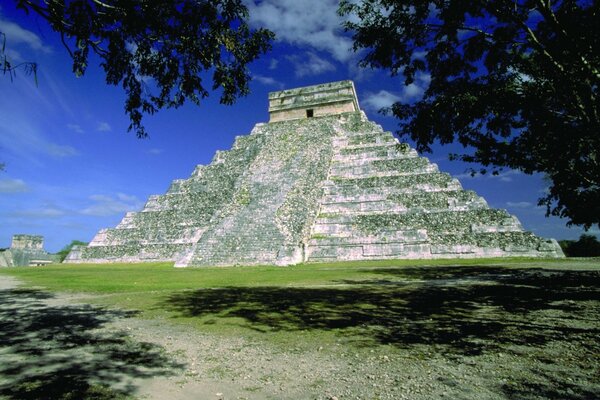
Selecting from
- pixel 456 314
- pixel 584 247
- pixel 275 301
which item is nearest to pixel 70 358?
pixel 275 301

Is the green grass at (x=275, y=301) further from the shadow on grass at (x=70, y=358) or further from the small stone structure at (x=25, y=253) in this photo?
the small stone structure at (x=25, y=253)

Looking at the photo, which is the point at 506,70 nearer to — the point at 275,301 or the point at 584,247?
the point at 275,301

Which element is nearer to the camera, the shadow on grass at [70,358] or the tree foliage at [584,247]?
the shadow on grass at [70,358]

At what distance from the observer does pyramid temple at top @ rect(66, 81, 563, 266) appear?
56.4ft

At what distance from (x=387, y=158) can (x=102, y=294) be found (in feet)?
55.6

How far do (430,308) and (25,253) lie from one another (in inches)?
1042

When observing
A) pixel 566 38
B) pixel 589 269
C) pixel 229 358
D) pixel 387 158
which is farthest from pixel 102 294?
pixel 387 158

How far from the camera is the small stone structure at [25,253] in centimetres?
2319

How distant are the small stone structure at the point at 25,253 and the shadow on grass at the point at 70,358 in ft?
69.3

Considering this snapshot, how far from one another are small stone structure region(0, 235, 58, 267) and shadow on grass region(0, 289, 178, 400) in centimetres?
2114

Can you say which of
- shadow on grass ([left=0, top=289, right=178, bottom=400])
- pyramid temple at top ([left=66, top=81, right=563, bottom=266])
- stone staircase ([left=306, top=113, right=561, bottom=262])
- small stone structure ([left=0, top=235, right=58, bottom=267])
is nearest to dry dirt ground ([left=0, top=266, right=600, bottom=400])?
shadow on grass ([left=0, top=289, right=178, bottom=400])

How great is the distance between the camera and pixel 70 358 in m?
4.00

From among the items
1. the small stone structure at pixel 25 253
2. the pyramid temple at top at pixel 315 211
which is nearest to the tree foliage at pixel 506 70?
the pyramid temple at top at pixel 315 211

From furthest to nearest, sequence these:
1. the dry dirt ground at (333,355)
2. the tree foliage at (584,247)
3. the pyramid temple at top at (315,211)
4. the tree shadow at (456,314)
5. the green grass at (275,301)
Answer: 1. the tree foliage at (584,247)
2. the pyramid temple at top at (315,211)
3. the green grass at (275,301)
4. the tree shadow at (456,314)
5. the dry dirt ground at (333,355)
